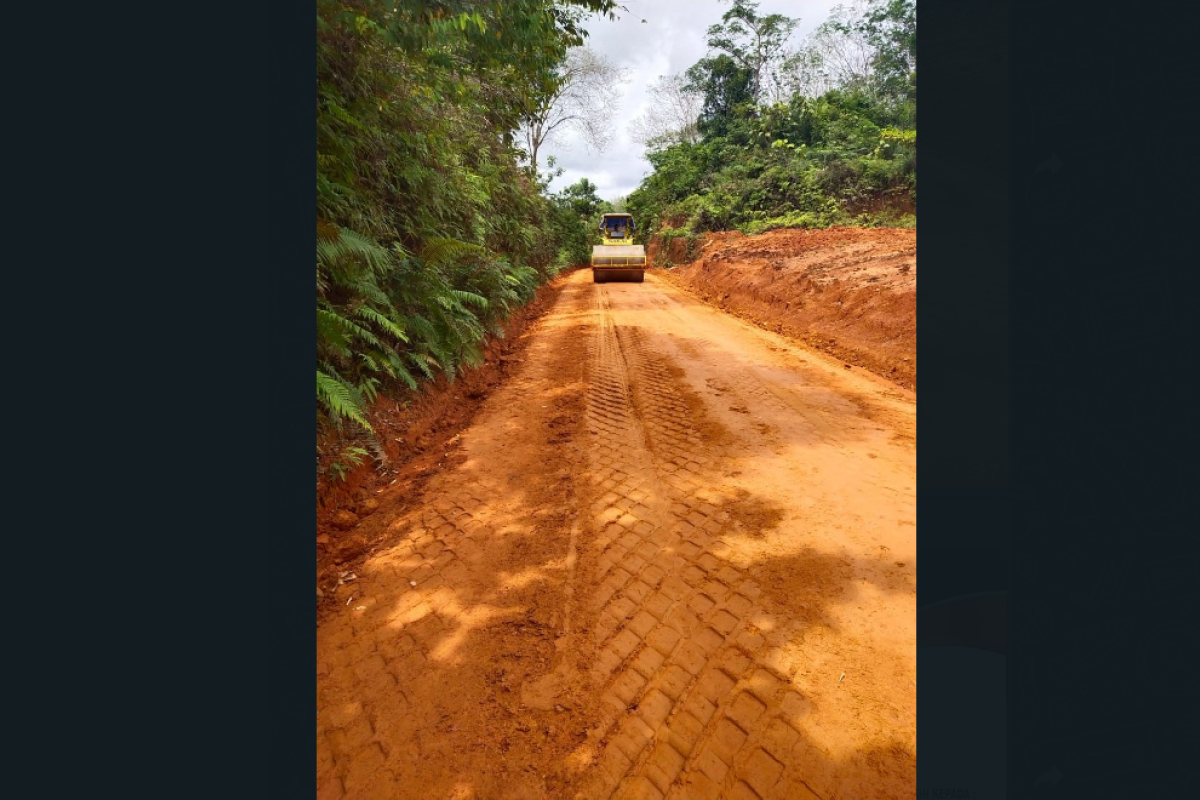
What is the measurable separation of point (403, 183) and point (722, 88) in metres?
29.3

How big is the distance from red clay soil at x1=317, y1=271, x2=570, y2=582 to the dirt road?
145mm

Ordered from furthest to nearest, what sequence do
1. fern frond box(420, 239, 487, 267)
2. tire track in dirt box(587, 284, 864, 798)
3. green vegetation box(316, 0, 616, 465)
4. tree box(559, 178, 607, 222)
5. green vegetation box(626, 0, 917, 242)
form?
tree box(559, 178, 607, 222) → green vegetation box(626, 0, 917, 242) → fern frond box(420, 239, 487, 267) → green vegetation box(316, 0, 616, 465) → tire track in dirt box(587, 284, 864, 798)

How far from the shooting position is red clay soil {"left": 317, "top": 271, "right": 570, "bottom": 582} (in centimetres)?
350

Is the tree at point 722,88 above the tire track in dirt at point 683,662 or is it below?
above

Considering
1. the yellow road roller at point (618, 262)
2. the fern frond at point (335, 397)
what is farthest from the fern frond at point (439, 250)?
the yellow road roller at point (618, 262)

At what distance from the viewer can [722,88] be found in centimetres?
3077

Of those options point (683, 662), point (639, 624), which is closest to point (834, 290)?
point (639, 624)

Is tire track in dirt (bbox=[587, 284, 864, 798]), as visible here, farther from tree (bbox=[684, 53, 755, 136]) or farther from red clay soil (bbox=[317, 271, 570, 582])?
tree (bbox=[684, 53, 755, 136])

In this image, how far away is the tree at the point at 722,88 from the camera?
3016 cm

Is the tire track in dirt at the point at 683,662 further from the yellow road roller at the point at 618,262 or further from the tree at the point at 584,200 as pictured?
the tree at the point at 584,200

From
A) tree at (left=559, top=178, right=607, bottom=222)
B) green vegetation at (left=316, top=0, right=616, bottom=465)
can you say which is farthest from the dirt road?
tree at (left=559, top=178, right=607, bottom=222)

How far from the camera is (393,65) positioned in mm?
5762

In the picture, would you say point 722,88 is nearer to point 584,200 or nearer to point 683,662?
point 584,200

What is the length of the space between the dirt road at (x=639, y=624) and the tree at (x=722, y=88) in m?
29.5
